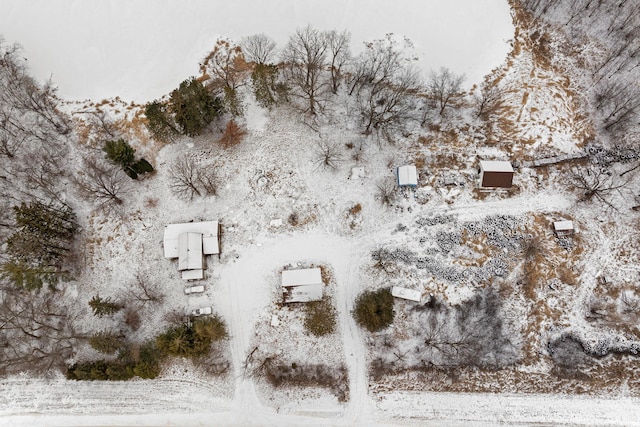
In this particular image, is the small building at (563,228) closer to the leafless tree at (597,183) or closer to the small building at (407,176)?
the leafless tree at (597,183)

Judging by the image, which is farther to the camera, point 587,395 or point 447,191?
point 447,191

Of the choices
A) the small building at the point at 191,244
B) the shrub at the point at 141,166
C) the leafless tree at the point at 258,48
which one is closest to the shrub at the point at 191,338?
the small building at the point at 191,244

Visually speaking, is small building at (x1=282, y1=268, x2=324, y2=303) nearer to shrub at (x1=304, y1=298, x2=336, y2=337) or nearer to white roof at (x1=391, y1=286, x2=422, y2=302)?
shrub at (x1=304, y1=298, x2=336, y2=337)

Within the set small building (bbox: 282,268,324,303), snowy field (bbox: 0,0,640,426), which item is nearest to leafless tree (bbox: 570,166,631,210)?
snowy field (bbox: 0,0,640,426)

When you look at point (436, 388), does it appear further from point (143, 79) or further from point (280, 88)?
point (143, 79)

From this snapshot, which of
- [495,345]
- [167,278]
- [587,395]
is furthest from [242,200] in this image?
[587,395]
